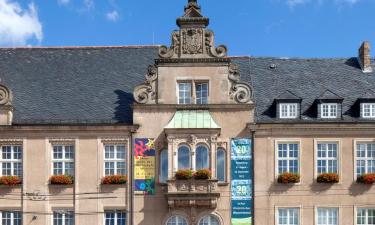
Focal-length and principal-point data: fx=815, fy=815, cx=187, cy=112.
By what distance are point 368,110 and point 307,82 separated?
13.0 ft

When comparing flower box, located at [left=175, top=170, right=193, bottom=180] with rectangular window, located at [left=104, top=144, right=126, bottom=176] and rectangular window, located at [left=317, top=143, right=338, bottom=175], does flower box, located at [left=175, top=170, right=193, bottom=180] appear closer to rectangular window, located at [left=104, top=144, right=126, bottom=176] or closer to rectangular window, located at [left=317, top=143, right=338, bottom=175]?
rectangular window, located at [left=104, top=144, right=126, bottom=176]

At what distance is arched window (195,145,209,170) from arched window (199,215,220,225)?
7.83ft

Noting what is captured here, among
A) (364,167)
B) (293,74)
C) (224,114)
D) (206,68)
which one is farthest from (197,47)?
(364,167)

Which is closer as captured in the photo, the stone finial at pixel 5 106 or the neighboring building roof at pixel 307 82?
the stone finial at pixel 5 106

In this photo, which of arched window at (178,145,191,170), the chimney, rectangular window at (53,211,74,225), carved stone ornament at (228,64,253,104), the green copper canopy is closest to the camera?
arched window at (178,145,191,170)

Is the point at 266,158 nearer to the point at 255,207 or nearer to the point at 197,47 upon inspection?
the point at 255,207

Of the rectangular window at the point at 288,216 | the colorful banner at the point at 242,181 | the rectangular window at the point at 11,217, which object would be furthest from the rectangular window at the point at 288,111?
the rectangular window at the point at 11,217

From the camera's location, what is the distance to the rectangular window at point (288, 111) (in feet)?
131

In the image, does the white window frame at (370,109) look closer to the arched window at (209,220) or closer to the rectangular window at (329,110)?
the rectangular window at (329,110)

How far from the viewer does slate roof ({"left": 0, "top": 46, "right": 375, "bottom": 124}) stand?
4025 cm

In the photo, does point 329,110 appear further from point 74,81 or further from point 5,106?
point 5,106

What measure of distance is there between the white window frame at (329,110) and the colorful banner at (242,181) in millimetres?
3959

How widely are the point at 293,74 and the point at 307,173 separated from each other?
21.4ft

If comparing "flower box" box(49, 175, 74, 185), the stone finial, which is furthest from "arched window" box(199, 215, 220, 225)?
the stone finial
